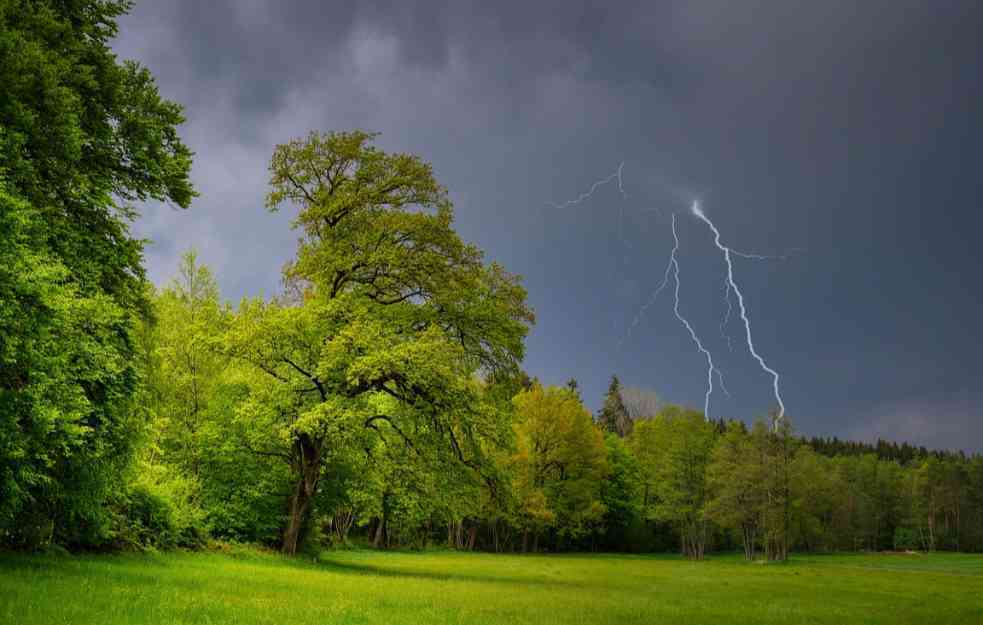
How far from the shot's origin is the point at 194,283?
34.7 metres

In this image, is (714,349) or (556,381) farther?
(556,381)

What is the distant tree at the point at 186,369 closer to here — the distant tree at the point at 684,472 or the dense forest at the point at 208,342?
the dense forest at the point at 208,342

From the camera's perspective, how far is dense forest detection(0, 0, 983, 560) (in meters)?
13.9

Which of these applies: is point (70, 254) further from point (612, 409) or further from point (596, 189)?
point (612, 409)

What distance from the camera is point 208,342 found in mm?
26828

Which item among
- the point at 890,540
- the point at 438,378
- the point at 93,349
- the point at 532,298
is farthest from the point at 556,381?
the point at 890,540

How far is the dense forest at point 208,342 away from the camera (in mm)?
13930

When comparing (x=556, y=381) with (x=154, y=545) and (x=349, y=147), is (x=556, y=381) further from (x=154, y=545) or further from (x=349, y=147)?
(x=154, y=545)

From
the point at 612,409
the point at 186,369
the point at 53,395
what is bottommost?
the point at 53,395

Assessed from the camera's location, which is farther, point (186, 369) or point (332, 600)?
point (186, 369)

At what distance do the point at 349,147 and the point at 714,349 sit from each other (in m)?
46.0

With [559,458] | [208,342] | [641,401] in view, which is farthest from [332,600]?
[641,401]

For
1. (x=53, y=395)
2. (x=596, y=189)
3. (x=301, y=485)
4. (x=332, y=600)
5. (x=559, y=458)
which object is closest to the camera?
(x=53, y=395)

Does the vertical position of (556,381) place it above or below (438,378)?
above
